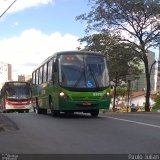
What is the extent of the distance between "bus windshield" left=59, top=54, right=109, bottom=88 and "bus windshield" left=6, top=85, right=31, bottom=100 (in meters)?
25.1

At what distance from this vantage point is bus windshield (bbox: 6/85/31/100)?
49594 mm

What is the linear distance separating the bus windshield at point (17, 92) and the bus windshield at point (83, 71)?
25089 mm

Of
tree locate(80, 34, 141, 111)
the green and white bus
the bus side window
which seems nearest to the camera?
the green and white bus

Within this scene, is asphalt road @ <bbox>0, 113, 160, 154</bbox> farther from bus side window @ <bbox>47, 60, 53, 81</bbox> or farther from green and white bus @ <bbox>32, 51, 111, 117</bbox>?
bus side window @ <bbox>47, 60, 53, 81</bbox>

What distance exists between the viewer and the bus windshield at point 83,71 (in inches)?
964

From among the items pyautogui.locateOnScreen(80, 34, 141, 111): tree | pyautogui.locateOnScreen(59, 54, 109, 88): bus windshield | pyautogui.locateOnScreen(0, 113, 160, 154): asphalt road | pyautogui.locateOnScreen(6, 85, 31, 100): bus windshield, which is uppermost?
pyautogui.locateOnScreen(80, 34, 141, 111): tree

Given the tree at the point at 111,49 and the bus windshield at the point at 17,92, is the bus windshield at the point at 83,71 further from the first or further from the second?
the bus windshield at the point at 17,92

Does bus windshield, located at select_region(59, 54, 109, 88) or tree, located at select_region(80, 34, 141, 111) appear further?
tree, located at select_region(80, 34, 141, 111)

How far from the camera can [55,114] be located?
27.2m

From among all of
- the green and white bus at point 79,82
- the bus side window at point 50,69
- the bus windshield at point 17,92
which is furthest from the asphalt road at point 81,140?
the bus windshield at point 17,92

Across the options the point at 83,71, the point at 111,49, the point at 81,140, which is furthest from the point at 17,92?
the point at 81,140

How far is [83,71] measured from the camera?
24.6 m

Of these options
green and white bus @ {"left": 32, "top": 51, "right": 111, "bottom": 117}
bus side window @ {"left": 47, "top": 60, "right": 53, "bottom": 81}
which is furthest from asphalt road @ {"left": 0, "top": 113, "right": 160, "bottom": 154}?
bus side window @ {"left": 47, "top": 60, "right": 53, "bottom": 81}

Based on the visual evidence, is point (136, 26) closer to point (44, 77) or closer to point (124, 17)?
point (124, 17)
